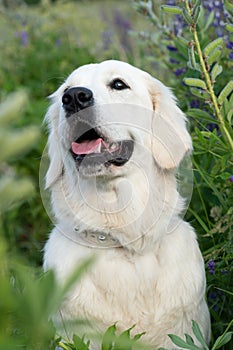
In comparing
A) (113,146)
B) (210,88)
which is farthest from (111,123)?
(210,88)

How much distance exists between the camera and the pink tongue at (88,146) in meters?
2.30

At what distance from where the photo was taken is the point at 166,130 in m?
2.54

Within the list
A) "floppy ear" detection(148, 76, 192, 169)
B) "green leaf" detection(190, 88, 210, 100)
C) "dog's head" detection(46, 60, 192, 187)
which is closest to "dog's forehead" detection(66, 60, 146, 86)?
"dog's head" detection(46, 60, 192, 187)

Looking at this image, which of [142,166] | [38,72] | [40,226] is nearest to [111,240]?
[142,166]

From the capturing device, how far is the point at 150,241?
94.7 inches

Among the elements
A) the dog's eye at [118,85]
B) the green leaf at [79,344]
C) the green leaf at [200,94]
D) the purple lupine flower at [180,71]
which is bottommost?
the purple lupine flower at [180,71]

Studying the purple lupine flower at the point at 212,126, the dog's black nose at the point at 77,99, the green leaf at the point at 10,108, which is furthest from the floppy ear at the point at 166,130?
the green leaf at the point at 10,108

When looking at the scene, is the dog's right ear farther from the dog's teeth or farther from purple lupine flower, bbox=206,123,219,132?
purple lupine flower, bbox=206,123,219,132

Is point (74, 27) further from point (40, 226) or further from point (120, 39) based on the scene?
point (40, 226)

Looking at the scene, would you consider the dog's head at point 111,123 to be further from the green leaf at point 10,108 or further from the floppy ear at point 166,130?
the green leaf at point 10,108

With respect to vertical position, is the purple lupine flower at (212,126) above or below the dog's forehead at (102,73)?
below

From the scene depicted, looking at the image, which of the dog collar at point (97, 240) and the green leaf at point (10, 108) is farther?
the dog collar at point (97, 240)

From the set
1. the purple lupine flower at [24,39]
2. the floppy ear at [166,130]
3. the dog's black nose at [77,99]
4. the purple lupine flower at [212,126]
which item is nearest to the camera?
the dog's black nose at [77,99]

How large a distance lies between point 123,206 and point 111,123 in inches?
15.4
